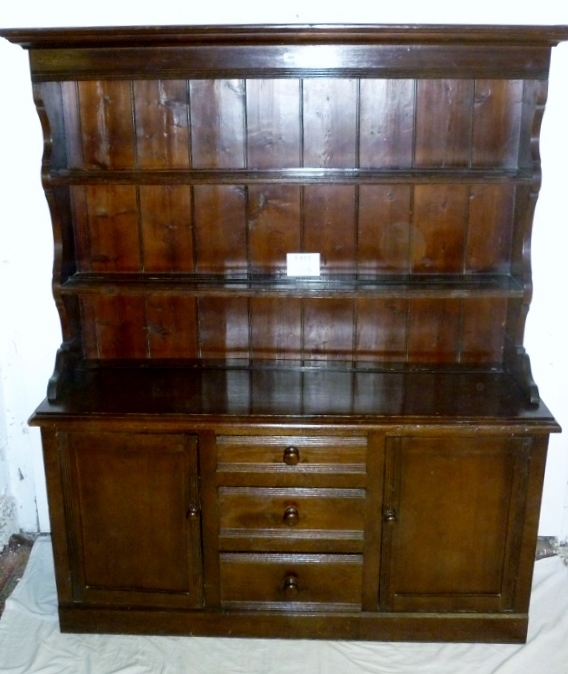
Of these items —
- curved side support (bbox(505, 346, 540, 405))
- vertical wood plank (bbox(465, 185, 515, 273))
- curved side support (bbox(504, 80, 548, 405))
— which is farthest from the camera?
vertical wood plank (bbox(465, 185, 515, 273))

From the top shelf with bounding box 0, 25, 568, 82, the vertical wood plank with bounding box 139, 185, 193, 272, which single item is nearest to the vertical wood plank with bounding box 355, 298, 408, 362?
the vertical wood plank with bounding box 139, 185, 193, 272

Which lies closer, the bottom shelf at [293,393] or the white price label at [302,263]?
the bottom shelf at [293,393]

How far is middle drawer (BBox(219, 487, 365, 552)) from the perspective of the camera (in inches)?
84.1

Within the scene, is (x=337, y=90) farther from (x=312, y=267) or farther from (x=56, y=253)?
(x=56, y=253)

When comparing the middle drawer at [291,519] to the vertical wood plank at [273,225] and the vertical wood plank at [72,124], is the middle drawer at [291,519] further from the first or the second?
the vertical wood plank at [72,124]

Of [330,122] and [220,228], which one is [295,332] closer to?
[220,228]

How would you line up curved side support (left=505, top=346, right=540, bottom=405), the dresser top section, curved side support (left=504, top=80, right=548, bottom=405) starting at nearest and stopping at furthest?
1. the dresser top section
2. curved side support (left=504, top=80, right=548, bottom=405)
3. curved side support (left=505, top=346, right=540, bottom=405)

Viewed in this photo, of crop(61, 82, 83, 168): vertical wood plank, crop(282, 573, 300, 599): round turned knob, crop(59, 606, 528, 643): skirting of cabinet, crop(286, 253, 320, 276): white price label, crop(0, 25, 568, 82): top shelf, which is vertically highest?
crop(0, 25, 568, 82): top shelf

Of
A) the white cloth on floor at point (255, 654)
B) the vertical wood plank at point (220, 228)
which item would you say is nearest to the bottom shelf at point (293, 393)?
the vertical wood plank at point (220, 228)

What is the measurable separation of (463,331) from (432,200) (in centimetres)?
44

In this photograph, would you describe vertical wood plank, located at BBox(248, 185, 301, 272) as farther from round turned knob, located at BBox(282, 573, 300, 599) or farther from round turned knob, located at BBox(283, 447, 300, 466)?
round turned knob, located at BBox(282, 573, 300, 599)

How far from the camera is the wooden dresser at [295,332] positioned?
206 cm

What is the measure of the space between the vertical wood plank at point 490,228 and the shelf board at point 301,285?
0.04m

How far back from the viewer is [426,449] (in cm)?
209
